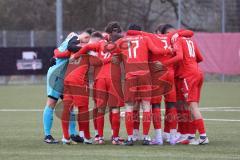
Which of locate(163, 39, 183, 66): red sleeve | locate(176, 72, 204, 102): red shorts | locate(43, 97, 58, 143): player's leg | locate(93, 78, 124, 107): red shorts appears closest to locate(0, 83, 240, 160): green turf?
locate(43, 97, 58, 143): player's leg

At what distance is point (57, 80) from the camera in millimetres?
13266

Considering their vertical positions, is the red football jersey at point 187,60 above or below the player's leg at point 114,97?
above

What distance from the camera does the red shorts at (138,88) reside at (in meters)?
12.7

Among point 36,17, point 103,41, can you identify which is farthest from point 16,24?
point 103,41

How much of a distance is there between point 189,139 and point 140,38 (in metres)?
1.96

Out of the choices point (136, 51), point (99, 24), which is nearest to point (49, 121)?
point (136, 51)

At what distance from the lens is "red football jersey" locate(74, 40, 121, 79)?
12.8 meters

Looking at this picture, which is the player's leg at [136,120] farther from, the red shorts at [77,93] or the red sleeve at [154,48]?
the red sleeve at [154,48]

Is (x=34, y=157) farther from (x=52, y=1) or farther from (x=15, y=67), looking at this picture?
(x=52, y=1)

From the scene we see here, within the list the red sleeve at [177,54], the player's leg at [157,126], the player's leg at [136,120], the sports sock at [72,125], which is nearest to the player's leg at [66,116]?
the sports sock at [72,125]

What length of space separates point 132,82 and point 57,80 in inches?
56.2

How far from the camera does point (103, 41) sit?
1284 cm

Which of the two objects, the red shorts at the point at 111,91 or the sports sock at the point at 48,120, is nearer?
the red shorts at the point at 111,91

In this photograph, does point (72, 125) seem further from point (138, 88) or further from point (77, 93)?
point (138, 88)
